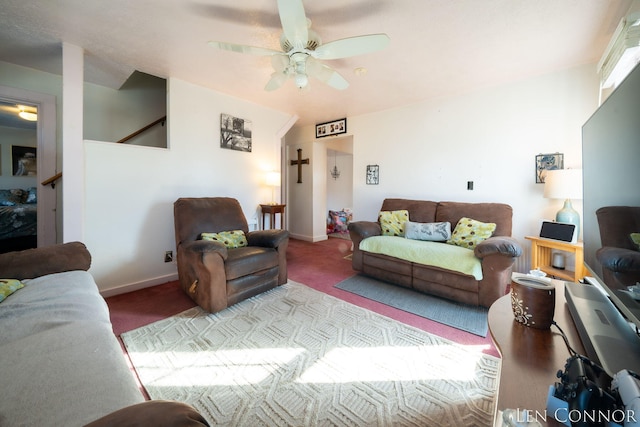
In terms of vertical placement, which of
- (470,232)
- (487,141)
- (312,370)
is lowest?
(312,370)

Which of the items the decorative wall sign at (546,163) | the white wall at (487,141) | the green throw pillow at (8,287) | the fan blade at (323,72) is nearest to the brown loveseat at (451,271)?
the white wall at (487,141)

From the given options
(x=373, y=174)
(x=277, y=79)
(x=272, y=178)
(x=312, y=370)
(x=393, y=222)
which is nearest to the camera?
(x=312, y=370)

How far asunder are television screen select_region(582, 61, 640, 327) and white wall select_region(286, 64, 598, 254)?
6.27 feet

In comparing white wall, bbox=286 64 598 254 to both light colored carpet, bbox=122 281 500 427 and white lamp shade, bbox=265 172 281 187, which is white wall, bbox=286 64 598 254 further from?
light colored carpet, bbox=122 281 500 427

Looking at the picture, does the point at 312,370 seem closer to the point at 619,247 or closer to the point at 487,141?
the point at 619,247

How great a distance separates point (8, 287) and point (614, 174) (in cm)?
259

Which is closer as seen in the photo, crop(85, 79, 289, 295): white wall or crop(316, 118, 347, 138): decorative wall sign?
crop(85, 79, 289, 295): white wall

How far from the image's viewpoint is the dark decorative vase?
85cm

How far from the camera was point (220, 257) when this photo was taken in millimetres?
2020

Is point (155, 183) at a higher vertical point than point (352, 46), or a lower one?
lower

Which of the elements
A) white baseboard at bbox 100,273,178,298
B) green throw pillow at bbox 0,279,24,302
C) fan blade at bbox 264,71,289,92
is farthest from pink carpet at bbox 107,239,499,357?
fan blade at bbox 264,71,289,92

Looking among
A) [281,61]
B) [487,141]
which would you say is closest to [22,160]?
[281,61]

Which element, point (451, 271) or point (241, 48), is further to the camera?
point (451, 271)

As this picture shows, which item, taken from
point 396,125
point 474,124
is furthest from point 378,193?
point 474,124
